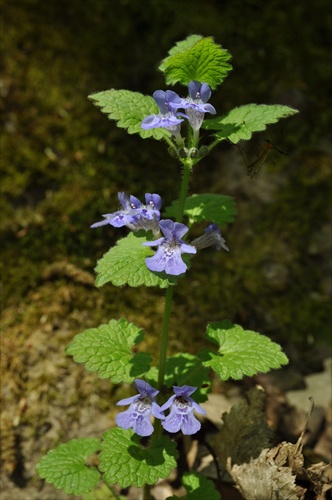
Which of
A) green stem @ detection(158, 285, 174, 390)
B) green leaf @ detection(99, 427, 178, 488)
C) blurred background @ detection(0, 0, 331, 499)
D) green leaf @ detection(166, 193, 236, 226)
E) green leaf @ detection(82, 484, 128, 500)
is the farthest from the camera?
blurred background @ detection(0, 0, 331, 499)

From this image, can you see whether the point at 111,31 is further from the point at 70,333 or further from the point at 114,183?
the point at 70,333

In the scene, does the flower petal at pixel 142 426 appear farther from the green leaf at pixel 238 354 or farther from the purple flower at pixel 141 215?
the purple flower at pixel 141 215

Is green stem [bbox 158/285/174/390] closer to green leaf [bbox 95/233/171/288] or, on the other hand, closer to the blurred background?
green leaf [bbox 95/233/171/288]

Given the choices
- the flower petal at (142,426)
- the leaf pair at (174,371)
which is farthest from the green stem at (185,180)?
the flower petal at (142,426)

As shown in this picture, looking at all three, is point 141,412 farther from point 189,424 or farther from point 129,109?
point 129,109

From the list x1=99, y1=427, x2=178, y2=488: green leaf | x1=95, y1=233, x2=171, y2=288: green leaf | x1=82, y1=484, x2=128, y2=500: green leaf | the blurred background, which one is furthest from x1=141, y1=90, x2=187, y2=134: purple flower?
x1=82, y1=484, x2=128, y2=500: green leaf

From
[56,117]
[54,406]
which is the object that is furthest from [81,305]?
[56,117]

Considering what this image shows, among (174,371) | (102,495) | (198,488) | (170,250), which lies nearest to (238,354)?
(174,371)
